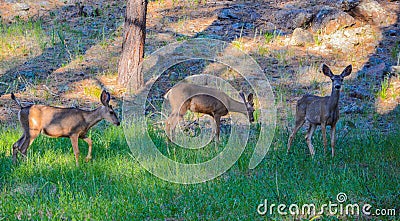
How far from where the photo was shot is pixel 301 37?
15.4 metres

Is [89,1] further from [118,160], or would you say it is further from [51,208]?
[51,208]

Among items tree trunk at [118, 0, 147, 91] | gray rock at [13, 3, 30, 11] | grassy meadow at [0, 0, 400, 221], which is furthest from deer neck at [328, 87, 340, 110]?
gray rock at [13, 3, 30, 11]

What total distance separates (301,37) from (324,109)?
7.17 meters

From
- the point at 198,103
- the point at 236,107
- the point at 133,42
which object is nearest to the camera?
the point at 198,103

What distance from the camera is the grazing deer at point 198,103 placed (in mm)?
9844

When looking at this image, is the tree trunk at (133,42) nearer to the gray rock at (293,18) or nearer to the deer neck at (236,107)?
the deer neck at (236,107)

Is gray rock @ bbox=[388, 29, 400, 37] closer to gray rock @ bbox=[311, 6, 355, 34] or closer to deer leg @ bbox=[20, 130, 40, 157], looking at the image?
gray rock @ bbox=[311, 6, 355, 34]

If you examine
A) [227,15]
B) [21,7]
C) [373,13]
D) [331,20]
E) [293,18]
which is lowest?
[21,7]

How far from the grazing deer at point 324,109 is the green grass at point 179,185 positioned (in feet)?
1.16

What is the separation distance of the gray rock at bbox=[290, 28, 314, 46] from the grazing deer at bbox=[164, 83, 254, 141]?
5.43 meters

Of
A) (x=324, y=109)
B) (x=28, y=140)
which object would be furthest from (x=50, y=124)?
(x=324, y=109)

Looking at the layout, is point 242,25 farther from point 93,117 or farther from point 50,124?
point 50,124

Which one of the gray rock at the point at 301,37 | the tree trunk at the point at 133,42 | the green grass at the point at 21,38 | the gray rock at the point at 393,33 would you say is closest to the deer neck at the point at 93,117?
the tree trunk at the point at 133,42

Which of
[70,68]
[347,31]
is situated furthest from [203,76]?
[347,31]
